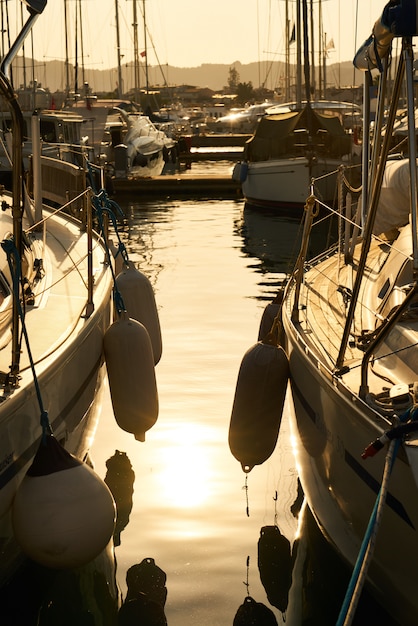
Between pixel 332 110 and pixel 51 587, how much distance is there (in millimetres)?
23165

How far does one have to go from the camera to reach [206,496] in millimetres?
7156

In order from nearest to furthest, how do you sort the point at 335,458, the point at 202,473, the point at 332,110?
the point at 335,458 < the point at 202,473 < the point at 332,110

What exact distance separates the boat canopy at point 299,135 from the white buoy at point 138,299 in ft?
50.9

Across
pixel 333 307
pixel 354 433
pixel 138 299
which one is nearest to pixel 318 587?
pixel 354 433

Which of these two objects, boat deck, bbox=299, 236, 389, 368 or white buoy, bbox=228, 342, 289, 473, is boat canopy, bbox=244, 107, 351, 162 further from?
white buoy, bbox=228, 342, 289, 473

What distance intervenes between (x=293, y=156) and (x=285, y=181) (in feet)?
2.31

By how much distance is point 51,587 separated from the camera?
5957mm

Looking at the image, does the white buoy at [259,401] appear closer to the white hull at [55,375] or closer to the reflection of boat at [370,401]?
the reflection of boat at [370,401]

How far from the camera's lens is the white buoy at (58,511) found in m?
5.03

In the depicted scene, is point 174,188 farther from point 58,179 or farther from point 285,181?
point 58,179

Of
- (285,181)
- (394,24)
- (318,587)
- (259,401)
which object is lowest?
(318,587)

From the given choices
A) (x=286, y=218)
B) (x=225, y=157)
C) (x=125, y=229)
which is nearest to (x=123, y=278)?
(x=125, y=229)

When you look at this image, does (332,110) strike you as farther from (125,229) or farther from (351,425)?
(351,425)

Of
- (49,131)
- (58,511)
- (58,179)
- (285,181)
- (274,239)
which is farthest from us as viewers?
(49,131)
